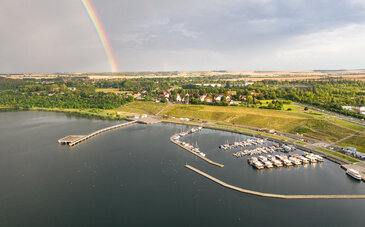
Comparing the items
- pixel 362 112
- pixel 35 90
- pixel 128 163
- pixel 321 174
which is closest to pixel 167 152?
pixel 128 163

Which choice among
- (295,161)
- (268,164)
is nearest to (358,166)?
(295,161)

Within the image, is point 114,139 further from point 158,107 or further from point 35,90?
point 35,90

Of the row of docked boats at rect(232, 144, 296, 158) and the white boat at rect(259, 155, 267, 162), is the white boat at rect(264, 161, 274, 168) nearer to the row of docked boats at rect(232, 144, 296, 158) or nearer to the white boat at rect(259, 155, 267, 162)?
the white boat at rect(259, 155, 267, 162)

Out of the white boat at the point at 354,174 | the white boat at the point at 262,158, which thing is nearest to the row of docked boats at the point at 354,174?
the white boat at the point at 354,174

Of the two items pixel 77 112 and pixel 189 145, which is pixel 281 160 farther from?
pixel 77 112

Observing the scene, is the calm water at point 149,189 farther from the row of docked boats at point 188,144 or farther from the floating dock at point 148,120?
the floating dock at point 148,120

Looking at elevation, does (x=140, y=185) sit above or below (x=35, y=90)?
below
